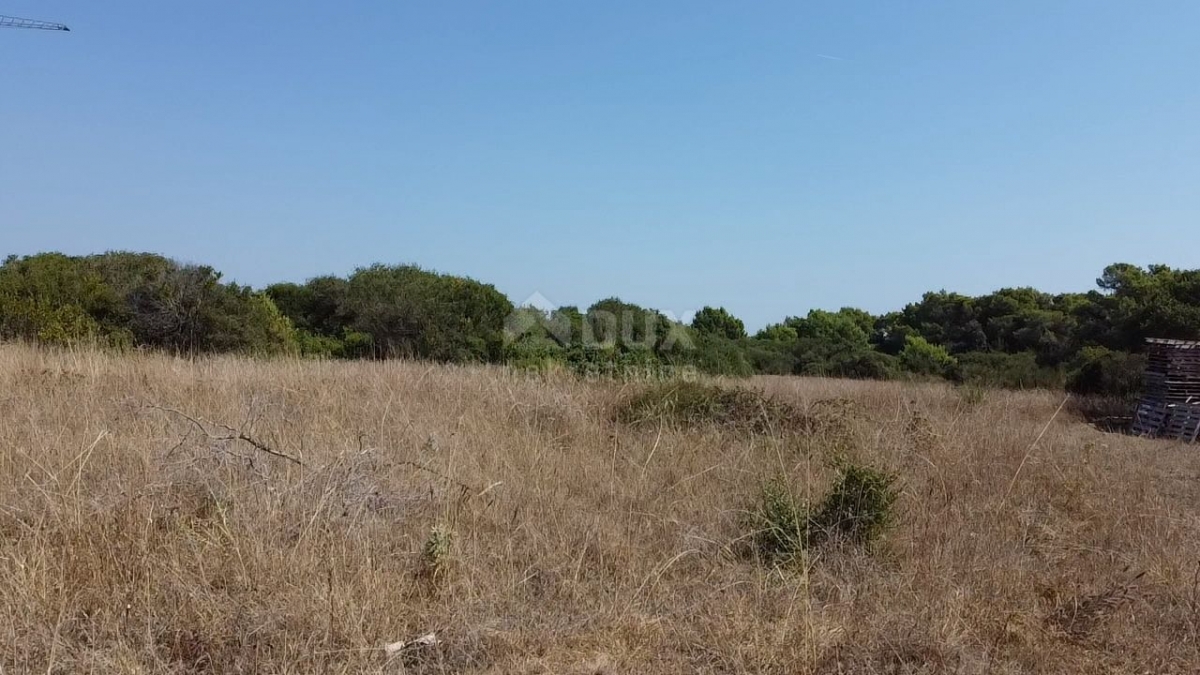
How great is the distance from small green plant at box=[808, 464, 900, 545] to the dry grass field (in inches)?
4.2

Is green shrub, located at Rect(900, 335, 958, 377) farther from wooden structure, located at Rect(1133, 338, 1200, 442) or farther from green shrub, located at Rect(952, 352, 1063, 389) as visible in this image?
wooden structure, located at Rect(1133, 338, 1200, 442)

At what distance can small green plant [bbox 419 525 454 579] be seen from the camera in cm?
311

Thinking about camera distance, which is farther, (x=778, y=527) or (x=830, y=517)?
(x=830, y=517)

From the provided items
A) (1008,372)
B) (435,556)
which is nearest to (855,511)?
(435,556)

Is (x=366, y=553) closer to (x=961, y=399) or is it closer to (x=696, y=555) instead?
(x=696, y=555)

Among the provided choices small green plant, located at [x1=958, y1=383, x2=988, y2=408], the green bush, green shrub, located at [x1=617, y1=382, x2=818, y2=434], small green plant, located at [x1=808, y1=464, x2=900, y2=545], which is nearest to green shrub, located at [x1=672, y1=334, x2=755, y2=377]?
small green plant, located at [x1=958, y1=383, x2=988, y2=408]

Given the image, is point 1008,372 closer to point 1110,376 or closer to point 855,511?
point 1110,376

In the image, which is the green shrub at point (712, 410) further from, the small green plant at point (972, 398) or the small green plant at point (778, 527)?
the small green plant at point (972, 398)

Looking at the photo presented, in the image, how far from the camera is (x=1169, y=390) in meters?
13.5

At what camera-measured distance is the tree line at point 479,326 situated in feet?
42.3

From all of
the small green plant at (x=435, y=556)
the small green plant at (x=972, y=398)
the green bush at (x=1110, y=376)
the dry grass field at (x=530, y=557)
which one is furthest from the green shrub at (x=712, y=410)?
the green bush at (x=1110, y=376)

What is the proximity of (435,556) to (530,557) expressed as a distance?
49cm

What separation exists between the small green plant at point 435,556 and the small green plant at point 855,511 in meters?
1.83

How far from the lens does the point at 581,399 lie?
7656 mm
